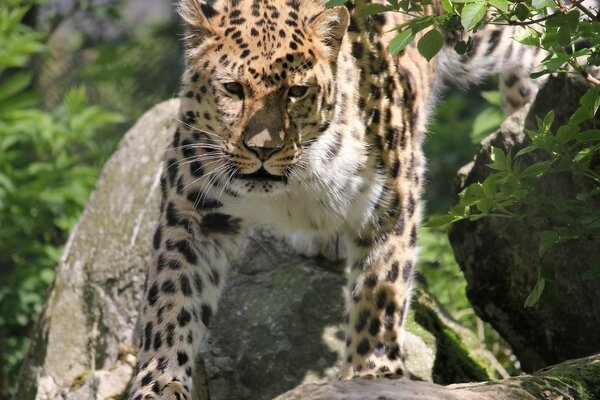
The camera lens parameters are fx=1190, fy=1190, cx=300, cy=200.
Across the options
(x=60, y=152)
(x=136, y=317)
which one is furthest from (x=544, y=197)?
(x=60, y=152)

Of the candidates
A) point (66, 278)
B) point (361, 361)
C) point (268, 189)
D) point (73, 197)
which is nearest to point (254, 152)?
point (268, 189)

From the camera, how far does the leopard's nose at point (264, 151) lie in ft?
21.3

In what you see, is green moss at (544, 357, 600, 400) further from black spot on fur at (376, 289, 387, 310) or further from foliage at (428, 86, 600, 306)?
black spot on fur at (376, 289, 387, 310)

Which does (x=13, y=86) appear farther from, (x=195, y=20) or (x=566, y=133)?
(x=566, y=133)

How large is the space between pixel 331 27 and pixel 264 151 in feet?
2.84

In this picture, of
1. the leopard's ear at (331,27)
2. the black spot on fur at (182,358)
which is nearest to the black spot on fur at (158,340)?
the black spot on fur at (182,358)

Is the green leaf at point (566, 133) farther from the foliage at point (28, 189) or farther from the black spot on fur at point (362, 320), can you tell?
the foliage at point (28, 189)

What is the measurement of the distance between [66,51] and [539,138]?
1216cm

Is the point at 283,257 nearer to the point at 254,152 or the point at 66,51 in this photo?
the point at 254,152

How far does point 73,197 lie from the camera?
1103cm

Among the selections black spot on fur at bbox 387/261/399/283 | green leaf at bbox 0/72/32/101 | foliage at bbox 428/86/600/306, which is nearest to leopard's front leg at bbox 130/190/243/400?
black spot on fur at bbox 387/261/399/283

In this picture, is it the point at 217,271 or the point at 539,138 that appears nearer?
the point at 539,138

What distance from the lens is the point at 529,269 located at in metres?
7.59

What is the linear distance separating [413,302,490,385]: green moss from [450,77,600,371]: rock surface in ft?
1.42
